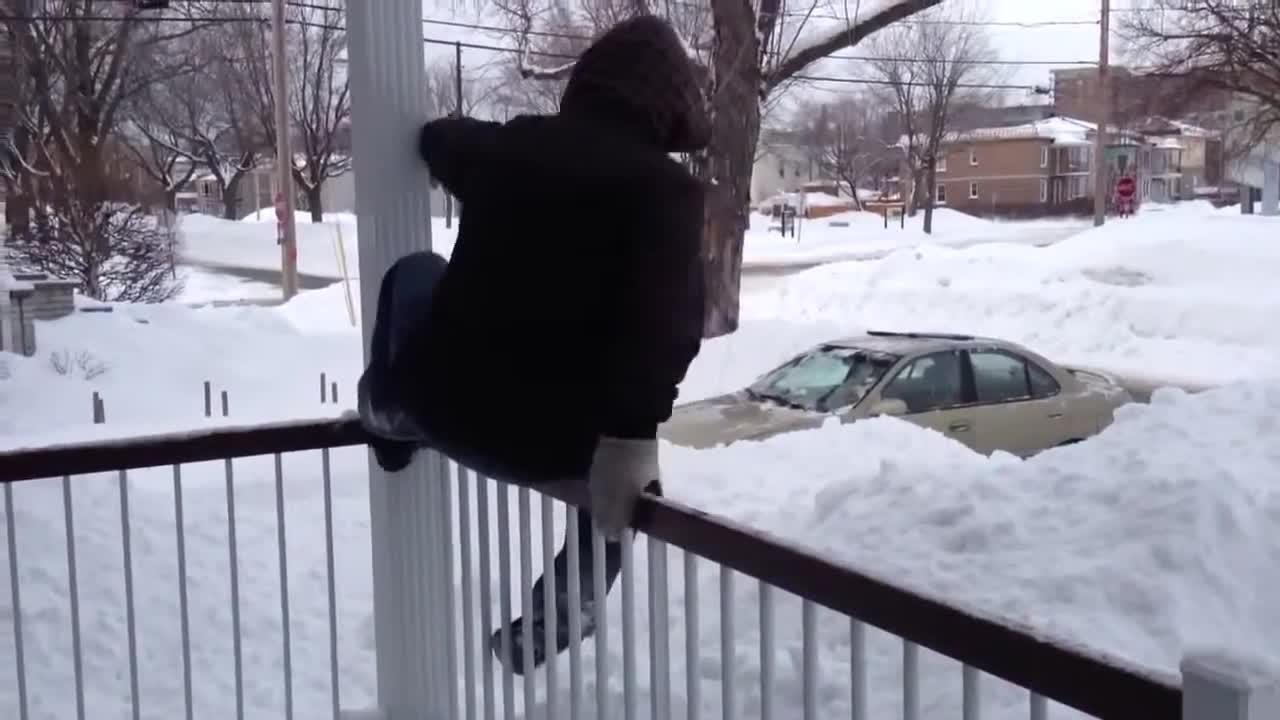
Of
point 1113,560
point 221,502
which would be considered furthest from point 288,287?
point 1113,560

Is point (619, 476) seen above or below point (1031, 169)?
below

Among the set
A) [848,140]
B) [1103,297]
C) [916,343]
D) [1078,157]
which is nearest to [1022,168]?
[1078,157]

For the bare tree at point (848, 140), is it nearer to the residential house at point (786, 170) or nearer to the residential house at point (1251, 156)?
the residential house at point (786, 170)

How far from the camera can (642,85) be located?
2.36m

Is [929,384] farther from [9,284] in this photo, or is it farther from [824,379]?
[9,284]

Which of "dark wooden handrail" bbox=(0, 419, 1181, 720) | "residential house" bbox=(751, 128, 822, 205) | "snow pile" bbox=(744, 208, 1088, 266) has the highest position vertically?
"residential house" bbox=(751, 128, 822, 205)

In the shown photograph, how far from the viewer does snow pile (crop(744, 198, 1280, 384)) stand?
57.7 feet

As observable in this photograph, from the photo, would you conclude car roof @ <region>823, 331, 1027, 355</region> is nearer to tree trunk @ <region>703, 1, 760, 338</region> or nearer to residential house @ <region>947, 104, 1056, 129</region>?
tree trunk @ <region>703, 1, 760, 338</region>

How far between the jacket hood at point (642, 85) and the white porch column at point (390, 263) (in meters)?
0.74

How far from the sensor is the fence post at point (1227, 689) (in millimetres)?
1259

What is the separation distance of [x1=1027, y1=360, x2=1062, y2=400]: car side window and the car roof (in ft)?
0.48

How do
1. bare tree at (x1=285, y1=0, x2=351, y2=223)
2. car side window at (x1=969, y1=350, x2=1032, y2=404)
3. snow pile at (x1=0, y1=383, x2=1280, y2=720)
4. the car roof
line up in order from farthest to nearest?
bare tree at (x1=285, y1=0, x2=351, y2=223), car side window at (x1=969, y1=350, x2=1032, y2=404), the car roof, snow pile at (x1=0, y1=383, x2=1280, y2=720)

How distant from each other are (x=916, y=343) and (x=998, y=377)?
24.2 inches

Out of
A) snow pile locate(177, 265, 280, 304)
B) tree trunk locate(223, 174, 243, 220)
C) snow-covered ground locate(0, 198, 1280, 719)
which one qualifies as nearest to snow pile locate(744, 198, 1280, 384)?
snow-covered ground locate(0, 198, 1280, 719)
